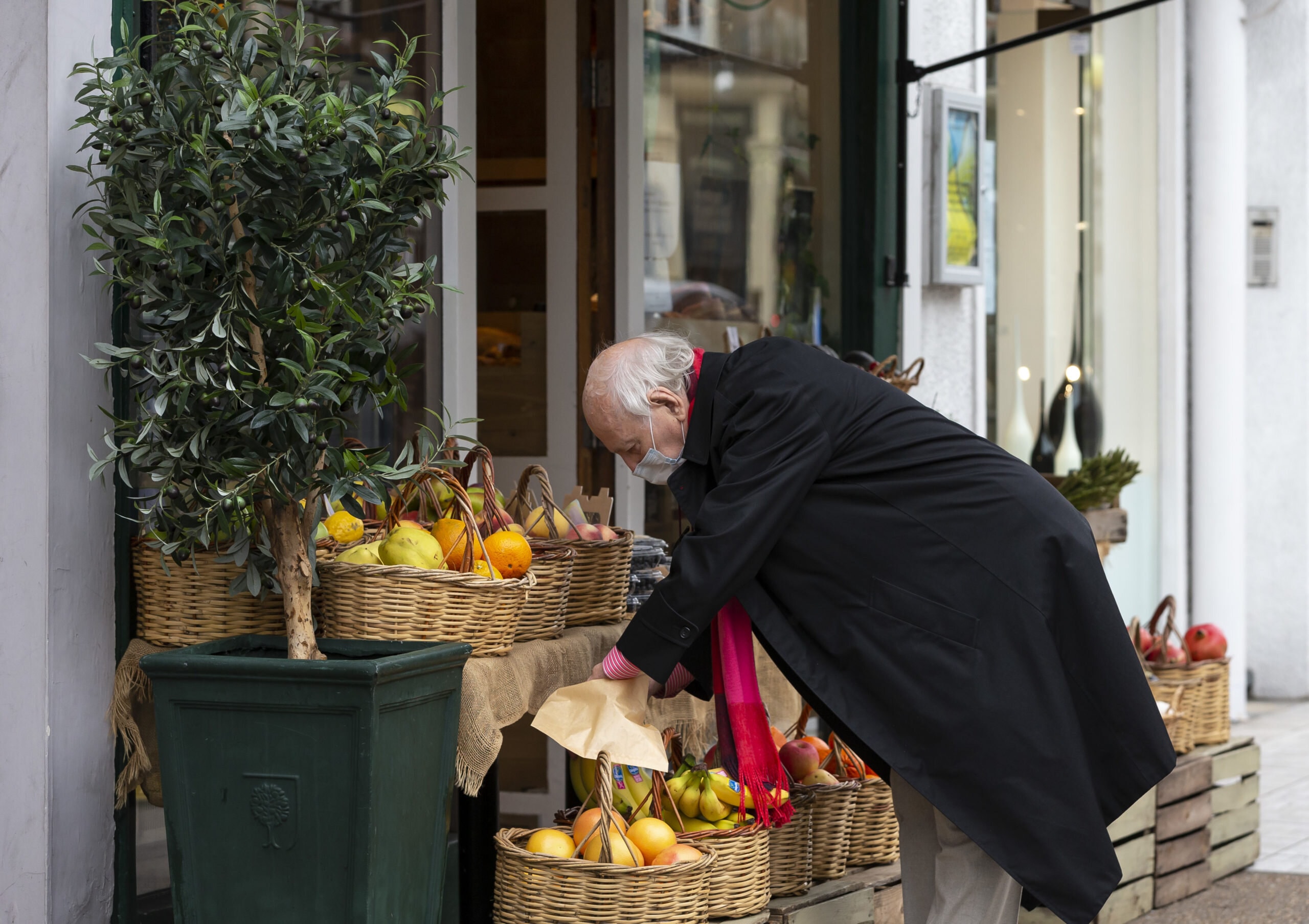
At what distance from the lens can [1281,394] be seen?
348 inches

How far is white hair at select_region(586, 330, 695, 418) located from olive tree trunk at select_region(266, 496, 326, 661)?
0.58 m

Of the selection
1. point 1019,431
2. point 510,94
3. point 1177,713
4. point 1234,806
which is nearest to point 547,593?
point 1177,713

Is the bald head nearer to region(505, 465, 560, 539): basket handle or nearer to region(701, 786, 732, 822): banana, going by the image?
region(505, 465, 560, 539): basket handle

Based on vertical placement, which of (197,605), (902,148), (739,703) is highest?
(902,148)

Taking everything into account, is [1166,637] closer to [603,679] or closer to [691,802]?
[691,802]

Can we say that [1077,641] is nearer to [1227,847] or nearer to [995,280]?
[1227,847]

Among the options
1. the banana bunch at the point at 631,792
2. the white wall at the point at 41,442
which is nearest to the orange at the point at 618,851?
the banana bunch at the point at 631,792

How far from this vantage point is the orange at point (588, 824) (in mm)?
2998

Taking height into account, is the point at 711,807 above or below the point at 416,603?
below

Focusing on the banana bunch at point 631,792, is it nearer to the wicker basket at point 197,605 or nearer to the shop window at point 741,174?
the wicker basket at point 197,605

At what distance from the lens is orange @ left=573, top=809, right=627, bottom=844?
9.84 ft

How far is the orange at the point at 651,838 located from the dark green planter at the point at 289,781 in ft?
1.63

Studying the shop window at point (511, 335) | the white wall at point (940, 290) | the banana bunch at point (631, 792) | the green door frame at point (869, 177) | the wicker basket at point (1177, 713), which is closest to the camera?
the banana bunch at point (631, 792)

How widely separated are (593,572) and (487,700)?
1.80 ft
